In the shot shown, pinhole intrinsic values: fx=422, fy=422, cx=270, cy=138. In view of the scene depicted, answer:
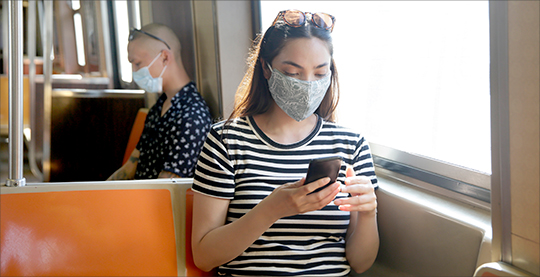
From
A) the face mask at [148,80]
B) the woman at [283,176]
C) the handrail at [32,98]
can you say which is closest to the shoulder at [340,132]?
the woman at [283,176]

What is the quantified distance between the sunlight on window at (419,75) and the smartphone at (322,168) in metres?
0.53

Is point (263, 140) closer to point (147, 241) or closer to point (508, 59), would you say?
point (147, 241)

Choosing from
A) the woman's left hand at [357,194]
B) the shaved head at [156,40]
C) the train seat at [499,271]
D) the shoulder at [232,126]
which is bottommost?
the train seat at [499,271]

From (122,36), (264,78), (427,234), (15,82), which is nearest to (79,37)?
(122,36)

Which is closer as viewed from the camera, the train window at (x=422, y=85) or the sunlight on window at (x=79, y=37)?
the train window at (x=422, y=85)

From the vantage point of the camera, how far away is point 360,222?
4.29 ft

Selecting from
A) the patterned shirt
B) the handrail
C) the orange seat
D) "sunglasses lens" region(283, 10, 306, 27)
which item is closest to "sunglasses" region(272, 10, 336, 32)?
"sunglasses lens" region(283, 10, 306, 27)

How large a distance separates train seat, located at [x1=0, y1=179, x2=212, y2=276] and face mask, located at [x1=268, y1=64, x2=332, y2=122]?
0.50m

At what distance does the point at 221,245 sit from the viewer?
4.15ft

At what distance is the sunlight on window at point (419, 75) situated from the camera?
134cm

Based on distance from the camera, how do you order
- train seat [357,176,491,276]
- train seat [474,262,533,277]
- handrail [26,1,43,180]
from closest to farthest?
train seat [474,262,533,277] < train seat [357,176,491,276] < handrail [26,1,43,180]

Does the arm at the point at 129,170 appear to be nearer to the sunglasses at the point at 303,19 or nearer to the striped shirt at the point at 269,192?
the striped shirt at the point at 269,192

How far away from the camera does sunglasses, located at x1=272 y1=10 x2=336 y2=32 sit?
1.34m

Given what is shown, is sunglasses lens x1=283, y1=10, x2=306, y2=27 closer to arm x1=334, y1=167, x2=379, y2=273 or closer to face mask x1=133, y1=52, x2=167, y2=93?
arm x1=334, y1=167, x2=379, y2=273
